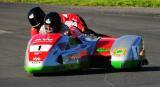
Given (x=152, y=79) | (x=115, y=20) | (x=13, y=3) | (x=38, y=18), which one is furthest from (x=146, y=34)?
(x=13, y=3)

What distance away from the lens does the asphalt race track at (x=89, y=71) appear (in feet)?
41.9

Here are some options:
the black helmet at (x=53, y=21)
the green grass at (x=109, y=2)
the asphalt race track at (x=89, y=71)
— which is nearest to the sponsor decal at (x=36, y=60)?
the asphalt race track at (x=89, y=71)

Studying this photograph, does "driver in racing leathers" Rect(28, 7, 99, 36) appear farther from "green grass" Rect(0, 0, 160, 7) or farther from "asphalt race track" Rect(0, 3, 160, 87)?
"green grass" Rect(0, 0, 160, 7)

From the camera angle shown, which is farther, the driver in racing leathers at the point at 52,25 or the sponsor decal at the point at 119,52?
the driver in racing leathers at the point at 52,25

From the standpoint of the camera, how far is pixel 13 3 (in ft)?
137

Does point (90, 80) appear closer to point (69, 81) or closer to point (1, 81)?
point (69, 81)

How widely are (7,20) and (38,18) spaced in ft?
50.9

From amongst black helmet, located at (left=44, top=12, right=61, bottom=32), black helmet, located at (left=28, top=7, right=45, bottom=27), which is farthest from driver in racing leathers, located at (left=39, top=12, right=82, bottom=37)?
black helmet, located at (left=28, top=7, right=45, bottom=27)

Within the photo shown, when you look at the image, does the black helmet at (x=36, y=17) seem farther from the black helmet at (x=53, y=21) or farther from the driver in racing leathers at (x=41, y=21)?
the black helmet at (x=53, y=21)

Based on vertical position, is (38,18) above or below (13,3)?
above

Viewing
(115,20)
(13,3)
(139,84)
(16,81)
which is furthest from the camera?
(13,3)

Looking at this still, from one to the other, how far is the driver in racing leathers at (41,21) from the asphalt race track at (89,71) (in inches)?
38.8

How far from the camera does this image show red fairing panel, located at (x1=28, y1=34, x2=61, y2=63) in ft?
43.3

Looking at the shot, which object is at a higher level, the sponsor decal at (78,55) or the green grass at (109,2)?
the sponsor decal at (78,55)
